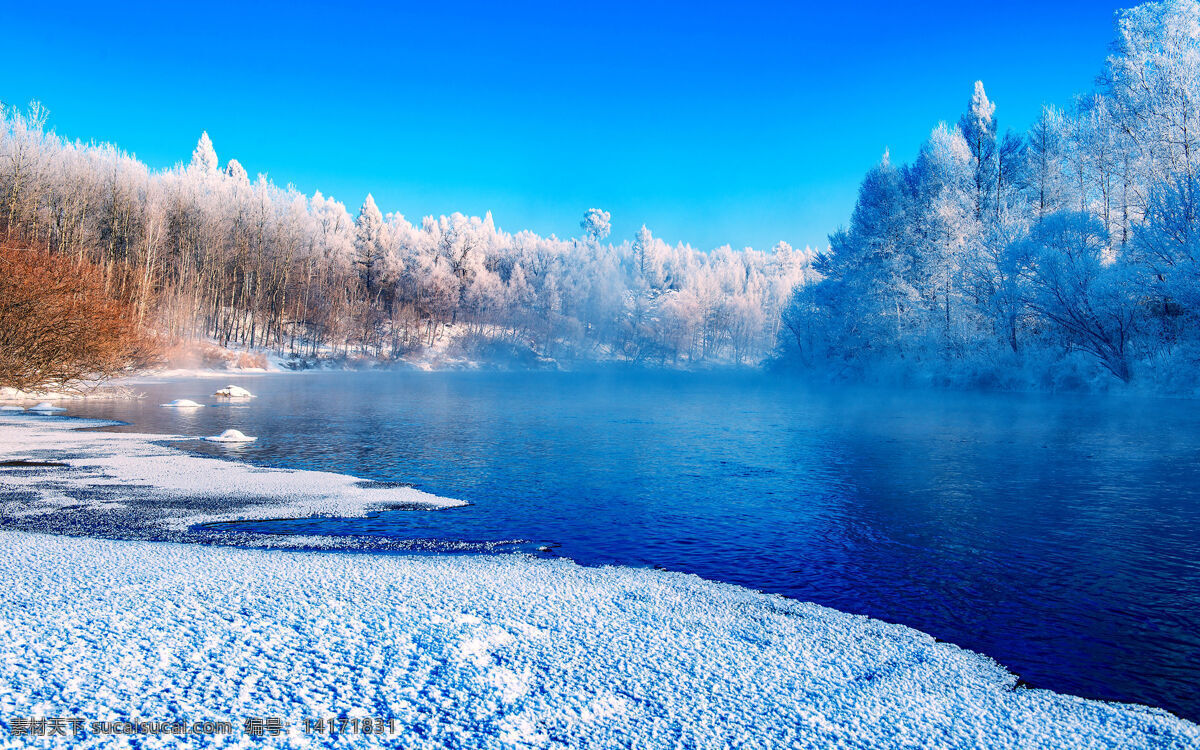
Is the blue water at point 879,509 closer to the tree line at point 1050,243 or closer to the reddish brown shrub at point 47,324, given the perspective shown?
the reddish brown shrub at point 47,324

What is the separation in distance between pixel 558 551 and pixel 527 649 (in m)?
3.16

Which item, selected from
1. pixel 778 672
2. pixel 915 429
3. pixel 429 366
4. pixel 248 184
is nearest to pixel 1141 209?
pixel 915 429

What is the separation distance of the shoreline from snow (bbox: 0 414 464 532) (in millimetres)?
2038

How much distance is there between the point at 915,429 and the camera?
19.6 metres

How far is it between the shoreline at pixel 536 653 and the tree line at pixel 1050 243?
27164 millimetres

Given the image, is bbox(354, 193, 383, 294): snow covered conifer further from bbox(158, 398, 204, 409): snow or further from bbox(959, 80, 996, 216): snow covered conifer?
bbox(959, 80, 996, 216): snow covered conifer

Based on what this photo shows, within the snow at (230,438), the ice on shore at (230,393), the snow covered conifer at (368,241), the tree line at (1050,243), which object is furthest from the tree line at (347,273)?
the snow at (230,438)

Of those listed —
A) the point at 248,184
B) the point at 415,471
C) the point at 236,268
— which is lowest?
the point at 415,471

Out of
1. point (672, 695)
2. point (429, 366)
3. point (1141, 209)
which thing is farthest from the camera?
point (429, 366)

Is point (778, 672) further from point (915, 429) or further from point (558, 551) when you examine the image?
point (915, 429)

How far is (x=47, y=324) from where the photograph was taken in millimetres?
16656

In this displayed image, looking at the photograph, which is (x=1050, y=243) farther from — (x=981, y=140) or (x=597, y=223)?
(x=597, y=223)

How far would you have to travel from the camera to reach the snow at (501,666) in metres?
3.36

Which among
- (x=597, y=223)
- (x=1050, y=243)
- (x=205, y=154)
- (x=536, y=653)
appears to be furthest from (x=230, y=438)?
(x=597, y=223)
